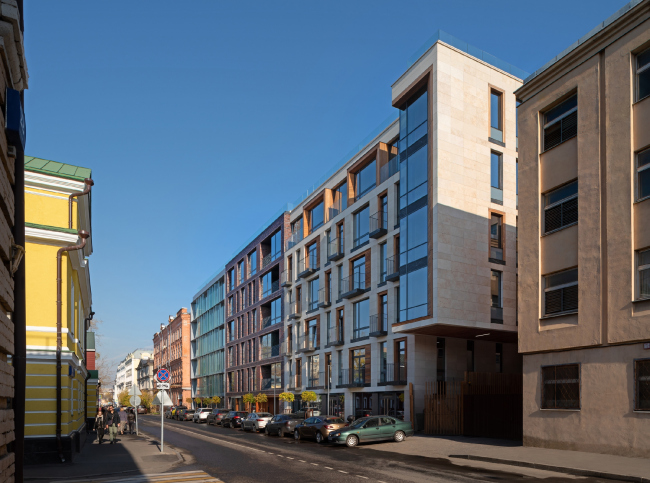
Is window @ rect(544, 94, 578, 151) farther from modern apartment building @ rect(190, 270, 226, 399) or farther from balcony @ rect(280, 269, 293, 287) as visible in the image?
modern apartment building @ rect(190, 270, 226, 399)

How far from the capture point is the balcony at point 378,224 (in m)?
Answer: 39.0

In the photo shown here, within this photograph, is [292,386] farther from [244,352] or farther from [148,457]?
[148,457]

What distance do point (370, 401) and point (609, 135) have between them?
2406 cm

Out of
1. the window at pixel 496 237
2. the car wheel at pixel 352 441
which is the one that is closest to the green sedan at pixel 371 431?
the car wheel at pixel 352 441

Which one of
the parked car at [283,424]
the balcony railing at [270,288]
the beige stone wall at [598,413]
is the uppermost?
the balcony railing at [270,288]

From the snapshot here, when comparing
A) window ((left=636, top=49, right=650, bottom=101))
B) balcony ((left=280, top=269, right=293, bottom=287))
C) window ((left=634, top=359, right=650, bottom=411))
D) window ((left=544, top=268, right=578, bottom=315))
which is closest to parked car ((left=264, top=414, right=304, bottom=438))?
window ((left=544, top=268, right=578, bottom=315))

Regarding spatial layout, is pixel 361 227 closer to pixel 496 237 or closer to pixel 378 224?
pixel 378 224

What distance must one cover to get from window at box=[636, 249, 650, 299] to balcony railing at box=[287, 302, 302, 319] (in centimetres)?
3612

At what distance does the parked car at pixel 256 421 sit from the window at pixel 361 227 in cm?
1314

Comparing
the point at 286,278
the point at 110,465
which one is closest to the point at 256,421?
the point at 286,278

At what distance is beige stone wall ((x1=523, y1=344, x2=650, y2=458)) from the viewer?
59.2 feet

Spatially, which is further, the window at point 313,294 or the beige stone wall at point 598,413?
the window at point 313,294

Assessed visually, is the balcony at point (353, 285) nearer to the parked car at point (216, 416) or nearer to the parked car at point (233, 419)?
the parked car at point (233, 419)

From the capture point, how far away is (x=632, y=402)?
1809cm
